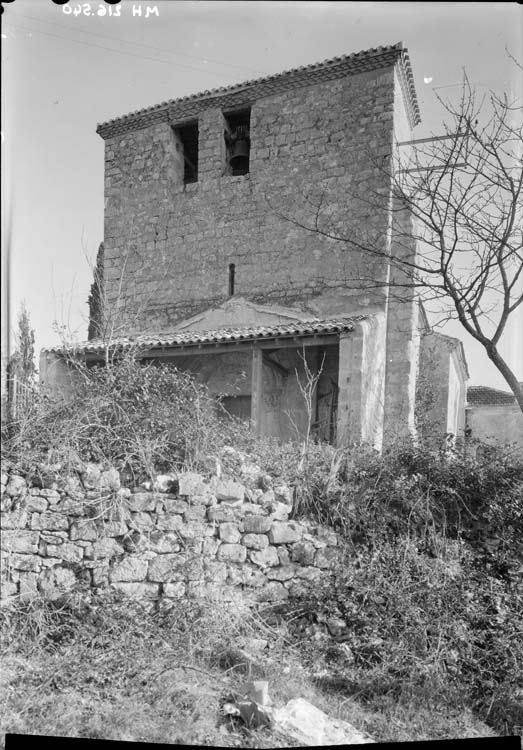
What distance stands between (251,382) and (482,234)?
3.89m

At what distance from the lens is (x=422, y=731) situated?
10.9 feet

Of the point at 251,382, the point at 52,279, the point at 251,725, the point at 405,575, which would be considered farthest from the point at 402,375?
the point at 251,725

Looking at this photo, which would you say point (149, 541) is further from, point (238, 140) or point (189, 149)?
point (189, 149)

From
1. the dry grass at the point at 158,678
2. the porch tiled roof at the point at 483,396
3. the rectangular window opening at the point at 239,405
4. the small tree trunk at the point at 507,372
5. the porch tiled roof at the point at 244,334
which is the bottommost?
the dry grass at the point at 158,678

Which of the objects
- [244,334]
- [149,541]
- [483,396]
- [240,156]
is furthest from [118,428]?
[483,396]

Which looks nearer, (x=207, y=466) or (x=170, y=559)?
(x=170, y=559)

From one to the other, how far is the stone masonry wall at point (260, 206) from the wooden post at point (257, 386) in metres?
1.55

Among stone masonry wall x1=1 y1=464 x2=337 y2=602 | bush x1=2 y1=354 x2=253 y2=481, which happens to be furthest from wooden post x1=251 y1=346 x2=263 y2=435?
stone masonry wall x1=1 y1=464 x2=337 y2=602

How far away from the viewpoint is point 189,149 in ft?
33.5

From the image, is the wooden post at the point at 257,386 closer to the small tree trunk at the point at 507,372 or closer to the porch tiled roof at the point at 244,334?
the porch tiled roof at the point at 244,334

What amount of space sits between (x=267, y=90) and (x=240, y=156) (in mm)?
1136

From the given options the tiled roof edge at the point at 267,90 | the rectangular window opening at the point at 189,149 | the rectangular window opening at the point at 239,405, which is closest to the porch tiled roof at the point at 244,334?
the rectangular window opening at the point at 239,405

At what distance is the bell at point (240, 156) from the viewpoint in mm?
9695

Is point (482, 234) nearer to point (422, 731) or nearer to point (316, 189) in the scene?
point (316, 189)
